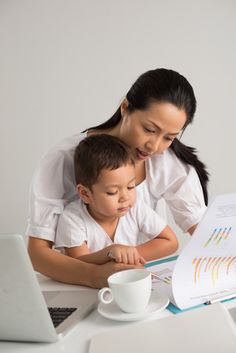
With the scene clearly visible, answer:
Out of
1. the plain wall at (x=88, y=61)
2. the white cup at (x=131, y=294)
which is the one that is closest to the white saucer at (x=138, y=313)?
the white cup at (x=131, y=294)

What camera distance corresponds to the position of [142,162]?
54.4 inches

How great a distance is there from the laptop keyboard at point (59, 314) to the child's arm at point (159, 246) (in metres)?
0.35

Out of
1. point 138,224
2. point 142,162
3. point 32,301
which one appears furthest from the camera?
point 142,162

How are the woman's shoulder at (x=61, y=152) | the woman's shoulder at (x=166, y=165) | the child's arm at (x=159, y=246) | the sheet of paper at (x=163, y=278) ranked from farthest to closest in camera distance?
1. the woman's shoulder at (x=166, y=165)
2. the woman's shoulder at (x=61, y=152)
3. the child's arm at (x=159, y=246)
4. the sheet of paper at (x=163, y=278)

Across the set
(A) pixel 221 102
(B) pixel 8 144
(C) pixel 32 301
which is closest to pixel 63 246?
(C) pixel 32 301

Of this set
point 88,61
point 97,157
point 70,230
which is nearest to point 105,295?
point 70,230

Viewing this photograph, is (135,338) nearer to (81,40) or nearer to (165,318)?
(165,318)

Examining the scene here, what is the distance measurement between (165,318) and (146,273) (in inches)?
3.4

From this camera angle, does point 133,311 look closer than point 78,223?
Yes

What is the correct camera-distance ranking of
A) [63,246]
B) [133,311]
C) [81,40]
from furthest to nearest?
1. [81,40]
2. [63,246]
3. [133,311]

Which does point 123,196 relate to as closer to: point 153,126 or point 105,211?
point 105,211

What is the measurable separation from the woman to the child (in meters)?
0.05

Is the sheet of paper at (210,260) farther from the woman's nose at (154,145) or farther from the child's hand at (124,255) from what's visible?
the woman's nose at (154,145)

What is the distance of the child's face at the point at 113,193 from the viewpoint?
46.2 inches
